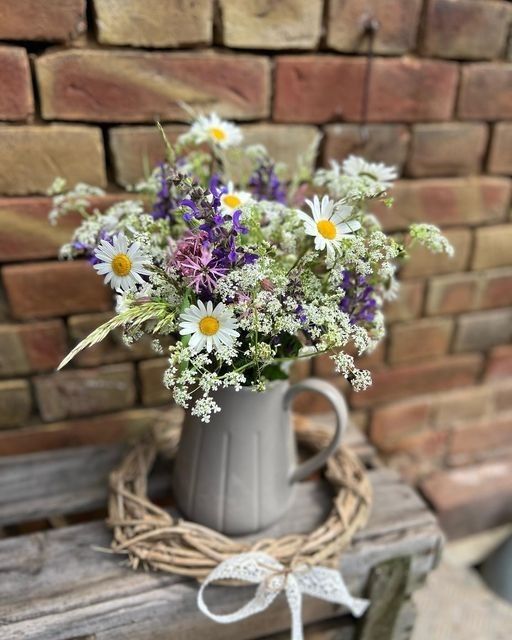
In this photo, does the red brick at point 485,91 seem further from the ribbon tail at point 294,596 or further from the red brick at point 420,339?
the ribbon tail at point 294,596

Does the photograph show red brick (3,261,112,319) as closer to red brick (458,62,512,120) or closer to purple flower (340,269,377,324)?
Answer: purple flower (340,269,377,324)

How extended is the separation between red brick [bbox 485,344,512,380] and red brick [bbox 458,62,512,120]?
0.49 metres

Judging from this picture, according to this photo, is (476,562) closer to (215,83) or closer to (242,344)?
(242,344)

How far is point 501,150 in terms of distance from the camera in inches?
38.9

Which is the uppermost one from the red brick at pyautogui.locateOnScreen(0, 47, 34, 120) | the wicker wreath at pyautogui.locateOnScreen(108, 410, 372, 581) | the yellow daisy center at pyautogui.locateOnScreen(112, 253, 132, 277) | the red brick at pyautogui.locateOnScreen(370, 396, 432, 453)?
the red brick at pyautogui.locateOnScreen(0, 47, 34, 120)

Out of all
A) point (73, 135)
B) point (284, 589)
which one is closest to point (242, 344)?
point (284, 589)

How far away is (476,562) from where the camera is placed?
1204mm

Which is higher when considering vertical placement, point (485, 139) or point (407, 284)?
point (485, 139)

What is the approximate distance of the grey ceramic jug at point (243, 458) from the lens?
616 mm

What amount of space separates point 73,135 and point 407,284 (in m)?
0.62

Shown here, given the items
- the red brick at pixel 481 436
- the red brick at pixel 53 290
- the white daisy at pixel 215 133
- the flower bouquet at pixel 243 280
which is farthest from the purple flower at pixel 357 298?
the red brick at pixel 481 436

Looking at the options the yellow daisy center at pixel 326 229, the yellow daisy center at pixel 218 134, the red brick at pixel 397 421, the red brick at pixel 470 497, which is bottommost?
the red brick at pixel 470 497

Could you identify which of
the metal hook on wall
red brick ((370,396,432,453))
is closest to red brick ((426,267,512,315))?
red brick ((370,396,432,453))

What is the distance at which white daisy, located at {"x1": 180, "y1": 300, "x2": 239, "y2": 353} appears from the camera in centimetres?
47
